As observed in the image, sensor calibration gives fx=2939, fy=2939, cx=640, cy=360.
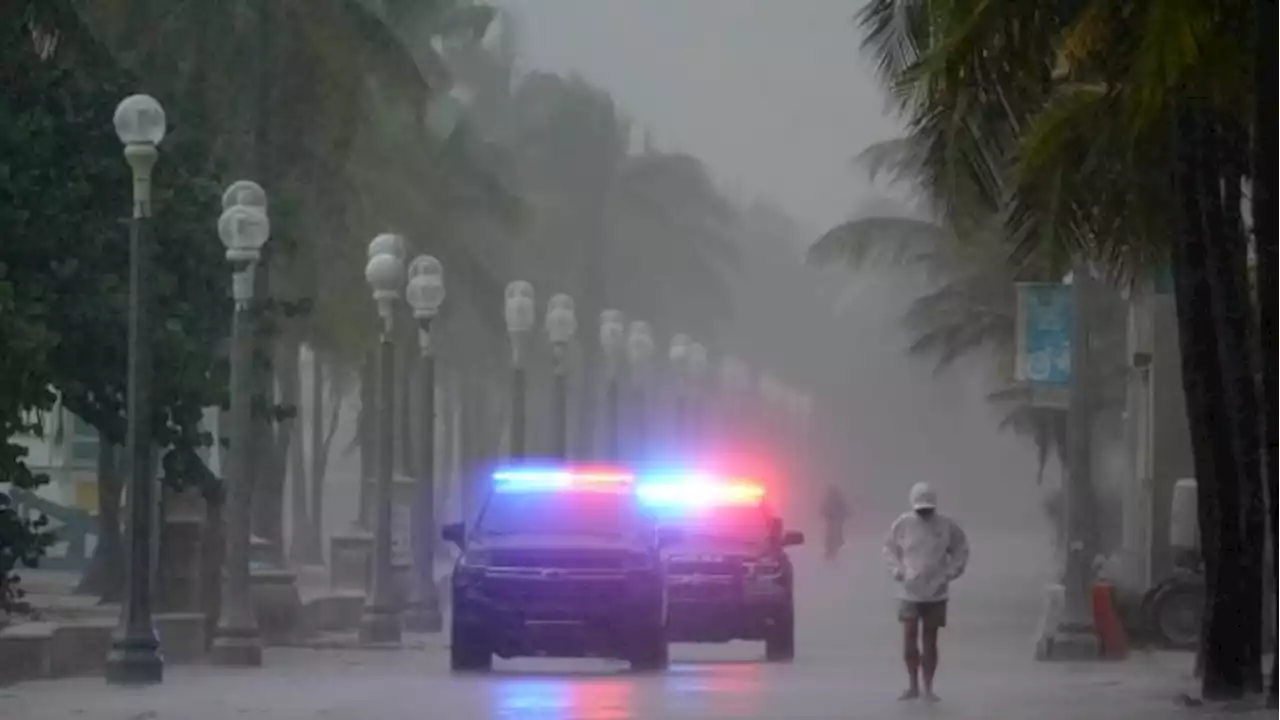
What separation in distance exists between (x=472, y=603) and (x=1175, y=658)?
9.45 m

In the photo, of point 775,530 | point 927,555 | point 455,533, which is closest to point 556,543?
point 455,533

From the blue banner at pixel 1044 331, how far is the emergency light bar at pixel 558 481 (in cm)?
654

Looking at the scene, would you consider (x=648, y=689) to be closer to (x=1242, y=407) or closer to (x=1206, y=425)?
(x=1206, y=425)

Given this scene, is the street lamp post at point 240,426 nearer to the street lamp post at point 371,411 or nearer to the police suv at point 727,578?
the police suv at point 727,578

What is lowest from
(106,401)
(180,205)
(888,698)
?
(888,698)

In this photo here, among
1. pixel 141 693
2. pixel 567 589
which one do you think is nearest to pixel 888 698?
pixel 567 589

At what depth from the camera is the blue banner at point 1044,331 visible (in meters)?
33.4

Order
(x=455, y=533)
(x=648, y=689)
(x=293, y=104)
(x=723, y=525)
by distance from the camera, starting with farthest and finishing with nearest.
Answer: (x=293, y=104)
(x=723, y=525)
(x=455, y=533)
(x=648, y=689)

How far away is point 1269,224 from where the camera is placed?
20.6m

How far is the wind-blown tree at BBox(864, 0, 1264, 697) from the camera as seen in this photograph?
2092 cm

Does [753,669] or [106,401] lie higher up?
[106,401]

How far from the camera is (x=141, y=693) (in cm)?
2314

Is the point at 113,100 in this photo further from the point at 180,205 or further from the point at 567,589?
the point at 567,589

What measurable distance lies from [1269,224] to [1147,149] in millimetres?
3018
